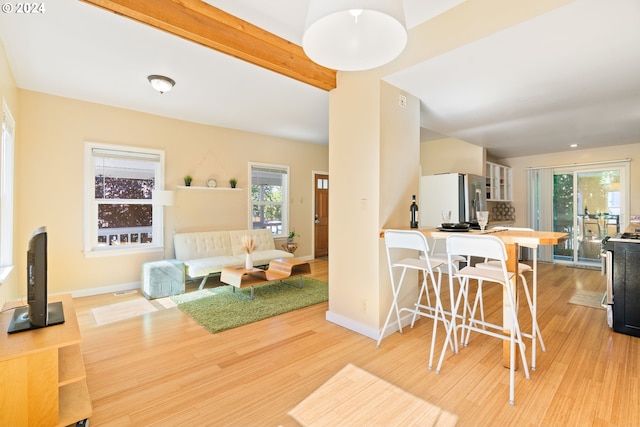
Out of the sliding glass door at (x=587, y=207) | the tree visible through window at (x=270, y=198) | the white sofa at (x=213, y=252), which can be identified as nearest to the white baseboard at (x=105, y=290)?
the white sofa at (x=213, y=252)

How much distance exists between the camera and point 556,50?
221cm

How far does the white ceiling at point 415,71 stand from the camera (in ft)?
6.99

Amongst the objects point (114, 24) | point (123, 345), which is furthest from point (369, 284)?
point (114, 24)

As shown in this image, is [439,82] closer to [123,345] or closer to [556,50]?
[556,50]

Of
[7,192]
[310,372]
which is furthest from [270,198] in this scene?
[310,372]

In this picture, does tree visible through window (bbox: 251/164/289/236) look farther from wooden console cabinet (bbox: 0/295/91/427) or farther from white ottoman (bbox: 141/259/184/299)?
wooden console cabinet (bbox: 0/295/91/427)

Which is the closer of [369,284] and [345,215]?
[369,284]

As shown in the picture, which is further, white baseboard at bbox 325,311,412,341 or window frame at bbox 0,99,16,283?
window frame at bbox 0,99,16,283

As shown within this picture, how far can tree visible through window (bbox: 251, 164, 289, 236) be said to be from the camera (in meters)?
5.98

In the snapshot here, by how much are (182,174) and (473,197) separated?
16.0 feet

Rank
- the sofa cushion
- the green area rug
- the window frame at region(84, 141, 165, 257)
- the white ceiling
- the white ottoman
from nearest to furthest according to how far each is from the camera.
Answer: the white ceiling < the green area rug < the white ottoman < the window frame at region(84, 141, 165, 257) < the sofa cushion

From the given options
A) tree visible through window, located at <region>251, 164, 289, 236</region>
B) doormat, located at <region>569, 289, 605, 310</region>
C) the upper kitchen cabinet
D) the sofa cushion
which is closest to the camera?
doormat, located at <region>569, 289, 605, 310</region>

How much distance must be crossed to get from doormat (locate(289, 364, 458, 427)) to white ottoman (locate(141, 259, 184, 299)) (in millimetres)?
2887

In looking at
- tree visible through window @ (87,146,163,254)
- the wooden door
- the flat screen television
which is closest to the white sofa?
tree visible through window @ (87,146,163,254)
